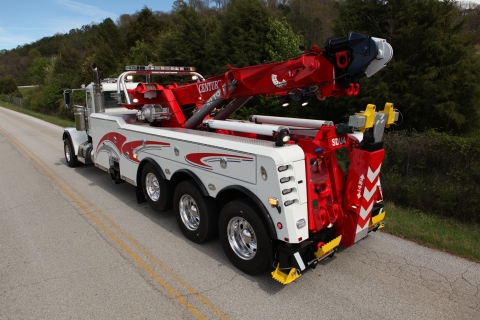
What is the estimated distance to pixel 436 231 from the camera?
5.73m

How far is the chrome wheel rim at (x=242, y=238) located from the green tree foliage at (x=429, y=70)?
9537 mm

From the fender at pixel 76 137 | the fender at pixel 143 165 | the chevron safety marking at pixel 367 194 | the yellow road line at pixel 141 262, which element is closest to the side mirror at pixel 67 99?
the fender at pixel 76 137

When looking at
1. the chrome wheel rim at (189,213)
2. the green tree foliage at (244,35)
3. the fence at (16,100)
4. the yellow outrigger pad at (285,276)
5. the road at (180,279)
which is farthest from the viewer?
the fence at (16,100)

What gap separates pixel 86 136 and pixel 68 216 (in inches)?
153

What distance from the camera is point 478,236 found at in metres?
5.59

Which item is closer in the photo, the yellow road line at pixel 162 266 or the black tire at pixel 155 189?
the yellow road line at pixel 162 266

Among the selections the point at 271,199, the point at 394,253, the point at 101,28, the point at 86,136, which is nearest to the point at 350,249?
the point at 394,253

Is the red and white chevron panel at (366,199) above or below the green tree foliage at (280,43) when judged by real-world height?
below

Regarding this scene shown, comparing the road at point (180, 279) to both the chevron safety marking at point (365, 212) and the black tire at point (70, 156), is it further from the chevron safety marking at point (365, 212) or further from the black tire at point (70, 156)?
the black tire at point (70, 156)

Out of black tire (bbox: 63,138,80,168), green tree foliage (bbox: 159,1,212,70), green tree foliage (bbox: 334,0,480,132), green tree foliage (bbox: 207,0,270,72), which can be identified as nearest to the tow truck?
black tire (bbox: 63,138,80,168)

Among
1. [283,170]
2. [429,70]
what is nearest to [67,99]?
[283,170]

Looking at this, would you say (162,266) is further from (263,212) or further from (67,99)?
(67,99)

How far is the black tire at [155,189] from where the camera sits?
238 inches

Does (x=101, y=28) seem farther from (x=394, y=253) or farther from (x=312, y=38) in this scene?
(x=394, y=253)
